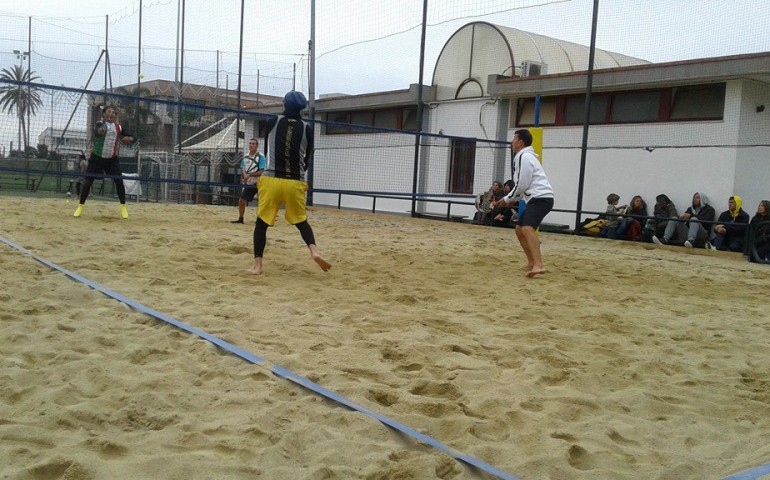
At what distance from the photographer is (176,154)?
1739cm

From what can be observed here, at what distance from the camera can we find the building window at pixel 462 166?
53.8 ft

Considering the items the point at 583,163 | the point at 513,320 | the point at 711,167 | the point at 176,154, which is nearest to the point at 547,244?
the point at 583,163

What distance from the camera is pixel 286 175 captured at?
5.97 m

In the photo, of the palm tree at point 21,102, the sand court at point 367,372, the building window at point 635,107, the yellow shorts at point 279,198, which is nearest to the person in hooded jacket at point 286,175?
the yellow shorts at point 279,198

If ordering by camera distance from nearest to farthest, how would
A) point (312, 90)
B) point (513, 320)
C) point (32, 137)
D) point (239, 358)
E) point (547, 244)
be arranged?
point (239, 358) → point (513, 320) → point (547, 244) → point (32, 137) → point (312, 90)

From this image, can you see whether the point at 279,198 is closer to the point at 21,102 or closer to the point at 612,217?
the point at 21,102

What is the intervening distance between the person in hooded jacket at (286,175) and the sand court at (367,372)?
354 millimetres

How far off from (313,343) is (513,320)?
1518 mm

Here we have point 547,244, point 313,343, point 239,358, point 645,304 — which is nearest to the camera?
point 239,358

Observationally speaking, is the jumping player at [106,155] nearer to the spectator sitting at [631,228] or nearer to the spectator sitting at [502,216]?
the spectator sitting at [502,216]

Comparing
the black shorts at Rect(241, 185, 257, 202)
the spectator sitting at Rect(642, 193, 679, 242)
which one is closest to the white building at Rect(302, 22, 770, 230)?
the spectator sitting at Rect(642, 193, 679, 242)

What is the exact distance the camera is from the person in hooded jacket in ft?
19.5

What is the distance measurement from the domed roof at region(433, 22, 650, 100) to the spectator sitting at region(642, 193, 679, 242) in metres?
4.42

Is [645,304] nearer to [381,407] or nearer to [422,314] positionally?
[422,314]
